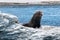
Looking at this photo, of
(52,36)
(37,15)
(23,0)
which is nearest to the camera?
(52,36)

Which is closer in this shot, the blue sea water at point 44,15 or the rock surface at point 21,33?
the rock surface at point 21,33

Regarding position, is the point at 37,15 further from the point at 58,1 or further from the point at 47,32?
the point at 58,1

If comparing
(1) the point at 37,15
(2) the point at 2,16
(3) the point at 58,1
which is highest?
(2) the point at 2,16

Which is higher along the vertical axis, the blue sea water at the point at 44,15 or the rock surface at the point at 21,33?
the rock surface at the point at 21,33

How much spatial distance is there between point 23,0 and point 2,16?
27081 mm

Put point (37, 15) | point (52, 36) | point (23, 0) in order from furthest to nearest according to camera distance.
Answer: point (23, 0) < point (37, 15) < point (52, 36)

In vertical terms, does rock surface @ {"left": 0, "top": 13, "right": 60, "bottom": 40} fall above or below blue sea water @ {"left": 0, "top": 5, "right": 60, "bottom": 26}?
above

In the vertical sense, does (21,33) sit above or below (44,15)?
above

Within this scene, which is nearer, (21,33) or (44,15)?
(21,33)

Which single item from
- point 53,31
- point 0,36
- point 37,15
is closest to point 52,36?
point 53,31

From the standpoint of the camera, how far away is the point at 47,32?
16.7ft

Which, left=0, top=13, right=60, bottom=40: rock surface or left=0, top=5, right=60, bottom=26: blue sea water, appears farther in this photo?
left=0, top=5, right=60, bottom=26: blue sea water

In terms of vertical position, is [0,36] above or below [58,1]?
above

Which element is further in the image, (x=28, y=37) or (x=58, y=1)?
(x=58, y=1)
